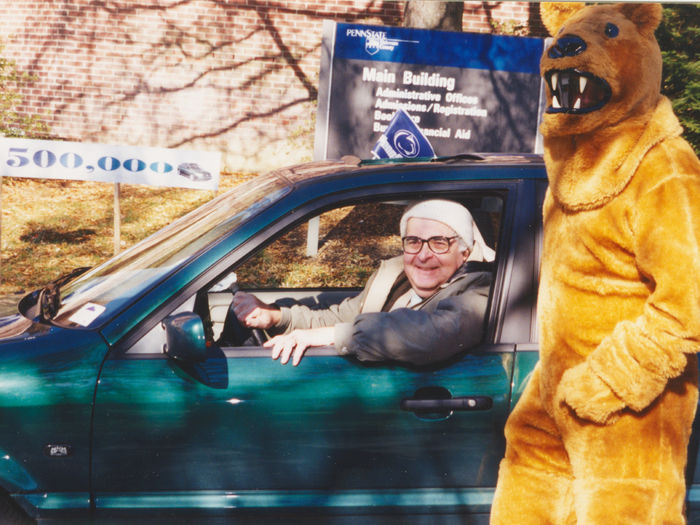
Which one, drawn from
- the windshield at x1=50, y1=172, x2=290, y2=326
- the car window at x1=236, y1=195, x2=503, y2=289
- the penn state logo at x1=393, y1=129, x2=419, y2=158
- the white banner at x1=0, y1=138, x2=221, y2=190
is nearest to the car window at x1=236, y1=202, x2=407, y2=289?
the car window at x1=236, y1=195, x2=503, y2=289

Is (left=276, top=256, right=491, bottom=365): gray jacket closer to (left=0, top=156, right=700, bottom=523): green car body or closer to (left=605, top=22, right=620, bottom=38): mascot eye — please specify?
(left=0, top=156, right=700, bottom=523): green car body

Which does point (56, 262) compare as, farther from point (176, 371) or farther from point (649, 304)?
point (649, 304)

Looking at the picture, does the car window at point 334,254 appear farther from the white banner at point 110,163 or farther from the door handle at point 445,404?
the door handle at point 445,404

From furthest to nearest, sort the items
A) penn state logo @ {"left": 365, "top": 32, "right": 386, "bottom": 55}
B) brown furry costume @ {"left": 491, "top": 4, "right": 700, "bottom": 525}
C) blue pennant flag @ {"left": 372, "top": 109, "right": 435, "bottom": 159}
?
1. penn state logo @ {"left": 365, "top": 32, "right": 386, "bottom": 55}
2. blue pennant flag @ {"left": 372, "top": 109, "right": 435, "bottom": 159}
3. brown furry costume @ {"left": 491, "top": 4, "right": 700, "bottom": 525}

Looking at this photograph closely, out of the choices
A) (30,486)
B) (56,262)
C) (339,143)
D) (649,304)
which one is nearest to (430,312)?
(649,304)

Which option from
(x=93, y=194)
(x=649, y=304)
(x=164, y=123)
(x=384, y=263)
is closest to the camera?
(x=649, y=304)

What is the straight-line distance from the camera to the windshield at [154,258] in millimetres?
2518

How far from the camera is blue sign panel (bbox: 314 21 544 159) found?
7.11 m

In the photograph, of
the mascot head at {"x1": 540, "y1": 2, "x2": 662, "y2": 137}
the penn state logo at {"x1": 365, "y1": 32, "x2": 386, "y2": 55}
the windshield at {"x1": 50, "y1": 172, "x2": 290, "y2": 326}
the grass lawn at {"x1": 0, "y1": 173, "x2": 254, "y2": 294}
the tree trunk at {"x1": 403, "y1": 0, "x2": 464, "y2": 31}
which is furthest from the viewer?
the tree trunk at {"x1": 403, "y1": 0, "x2": 464, "y2": 31}

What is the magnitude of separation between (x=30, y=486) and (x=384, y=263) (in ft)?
4.97

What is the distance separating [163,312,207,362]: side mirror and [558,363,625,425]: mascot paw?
103 centimetres

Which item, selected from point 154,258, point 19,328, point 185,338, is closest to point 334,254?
point 154,258

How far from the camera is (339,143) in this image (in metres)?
7.13

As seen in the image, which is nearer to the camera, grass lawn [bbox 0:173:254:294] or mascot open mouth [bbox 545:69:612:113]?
mascot open mouth [bbox 545:69:612:113]
